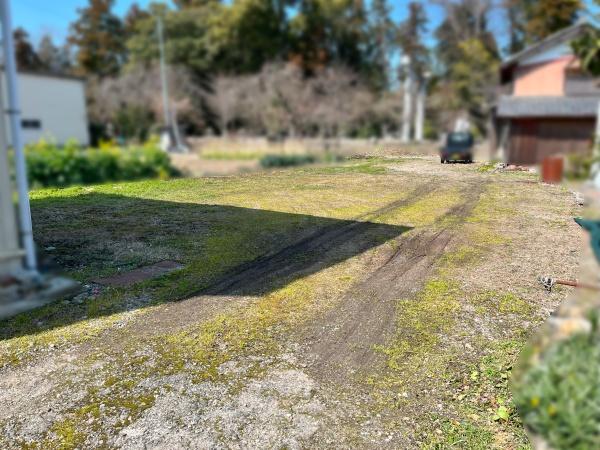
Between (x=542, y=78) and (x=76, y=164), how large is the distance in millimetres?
2835

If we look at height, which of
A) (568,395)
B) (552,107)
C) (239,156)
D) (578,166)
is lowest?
(568,395)

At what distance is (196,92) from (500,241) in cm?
1599

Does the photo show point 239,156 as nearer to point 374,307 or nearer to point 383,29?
point 383,29

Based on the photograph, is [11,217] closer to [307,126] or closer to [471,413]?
[471,413]

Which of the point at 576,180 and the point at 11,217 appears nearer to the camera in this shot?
the point at 576,180

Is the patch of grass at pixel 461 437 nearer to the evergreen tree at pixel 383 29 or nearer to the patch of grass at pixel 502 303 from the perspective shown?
the patch of grass at pixel 502 303

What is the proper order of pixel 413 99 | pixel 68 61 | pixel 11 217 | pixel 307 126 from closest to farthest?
pixel 11 217
pixel 68 61
pixel 413 99
pixel 307 126

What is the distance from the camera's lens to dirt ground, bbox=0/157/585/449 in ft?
6.02

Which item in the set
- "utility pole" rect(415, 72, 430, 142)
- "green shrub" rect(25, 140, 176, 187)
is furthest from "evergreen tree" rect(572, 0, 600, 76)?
"green shrub" rect(25, 140, 176, 187)

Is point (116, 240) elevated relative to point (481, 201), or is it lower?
lower

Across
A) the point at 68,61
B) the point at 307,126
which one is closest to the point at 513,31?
the point at 68,61

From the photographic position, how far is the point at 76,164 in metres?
3.03

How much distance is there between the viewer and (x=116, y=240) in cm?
373

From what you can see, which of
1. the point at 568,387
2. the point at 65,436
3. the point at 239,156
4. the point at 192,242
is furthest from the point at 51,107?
the point at 239,156
